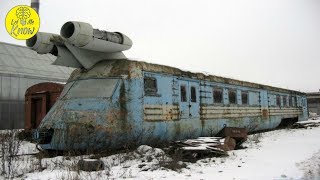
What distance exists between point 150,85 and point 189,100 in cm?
194

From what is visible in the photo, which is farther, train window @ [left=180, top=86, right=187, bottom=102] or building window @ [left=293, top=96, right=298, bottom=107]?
building window @ [left=293, top=96, right=298, bottom=107]

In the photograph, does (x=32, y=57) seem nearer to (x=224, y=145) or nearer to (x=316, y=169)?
(x=224, y=145)

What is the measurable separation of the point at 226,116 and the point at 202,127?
1885 millimetres

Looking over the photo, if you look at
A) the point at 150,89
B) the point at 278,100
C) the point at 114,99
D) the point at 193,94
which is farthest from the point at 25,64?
the point at 114,99

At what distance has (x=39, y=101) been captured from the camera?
16953 mm

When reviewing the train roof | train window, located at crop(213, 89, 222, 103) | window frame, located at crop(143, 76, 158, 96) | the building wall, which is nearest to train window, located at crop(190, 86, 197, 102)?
Result: the train roof

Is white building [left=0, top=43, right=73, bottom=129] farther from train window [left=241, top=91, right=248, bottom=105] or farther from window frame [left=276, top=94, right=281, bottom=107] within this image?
window frame [left=276, top=94, right=281, bottom=107]

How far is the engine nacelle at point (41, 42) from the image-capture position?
966 centimetres

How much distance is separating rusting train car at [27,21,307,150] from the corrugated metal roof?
15381 mm

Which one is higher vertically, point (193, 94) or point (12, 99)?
point (12, 99)

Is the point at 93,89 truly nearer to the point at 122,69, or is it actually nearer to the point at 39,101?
the point at 122,69

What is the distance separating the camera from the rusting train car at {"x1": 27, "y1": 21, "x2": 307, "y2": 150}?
8430 mm

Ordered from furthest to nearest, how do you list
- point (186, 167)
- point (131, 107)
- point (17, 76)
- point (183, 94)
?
point (17, 76)
point (183, 94)
point (131, 107)
point (186, 167)

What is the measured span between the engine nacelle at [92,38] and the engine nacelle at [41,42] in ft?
4.97
